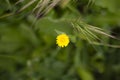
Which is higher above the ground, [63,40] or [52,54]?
[63,40]

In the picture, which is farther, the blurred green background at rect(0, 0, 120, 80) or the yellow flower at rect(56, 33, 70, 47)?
the blurred green background at rect(0, 0, 120, 80)

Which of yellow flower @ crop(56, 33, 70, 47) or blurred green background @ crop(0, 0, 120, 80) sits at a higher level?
yellow flower @ crop(56, 33, 70, 47)

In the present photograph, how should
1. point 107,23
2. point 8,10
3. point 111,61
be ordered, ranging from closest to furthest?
point 8,10 < point 107,23 < point 111,61

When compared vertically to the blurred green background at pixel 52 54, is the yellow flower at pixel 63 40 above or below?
above

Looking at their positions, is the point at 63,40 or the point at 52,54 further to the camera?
the point at 52,54

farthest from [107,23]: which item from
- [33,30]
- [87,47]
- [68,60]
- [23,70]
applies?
[23,70]

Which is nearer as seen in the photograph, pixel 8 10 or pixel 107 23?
pixel 8 10

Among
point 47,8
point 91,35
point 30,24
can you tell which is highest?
point 47,8

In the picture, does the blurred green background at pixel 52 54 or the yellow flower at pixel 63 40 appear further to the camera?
the blurred green background at pixel 52 54

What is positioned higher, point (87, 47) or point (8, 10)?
point (8, 10)

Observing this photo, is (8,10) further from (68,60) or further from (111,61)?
(111,61)

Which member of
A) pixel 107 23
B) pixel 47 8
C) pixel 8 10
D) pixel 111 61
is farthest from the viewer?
pixel 111 61
